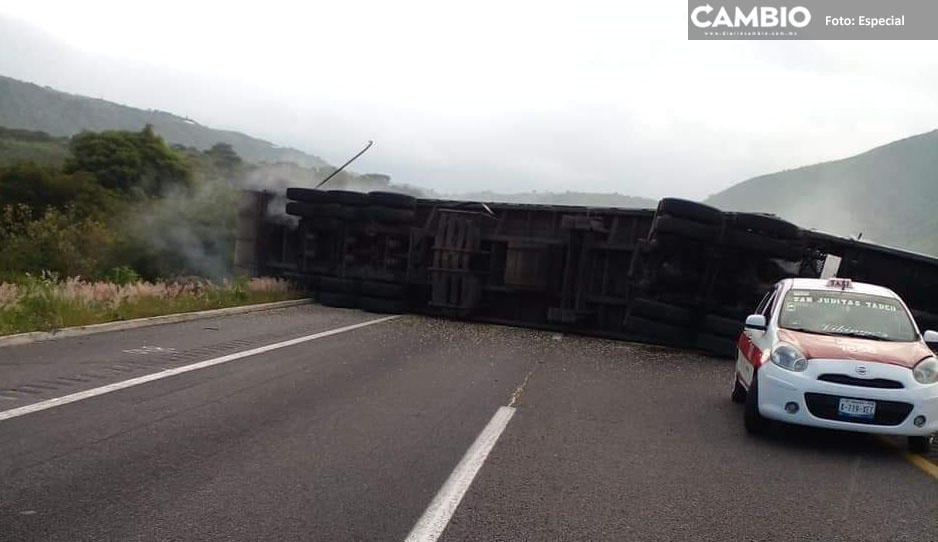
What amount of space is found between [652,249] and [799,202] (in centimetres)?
3509

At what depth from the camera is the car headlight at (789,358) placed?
734 centimetres

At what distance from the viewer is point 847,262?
14727 mm

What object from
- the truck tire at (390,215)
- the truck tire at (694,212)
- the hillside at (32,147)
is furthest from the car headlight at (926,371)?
the hillside at (32,147)

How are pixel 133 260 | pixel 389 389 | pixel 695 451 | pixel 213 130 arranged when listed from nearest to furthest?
pixel 695 451
pixel 389 389
pixel 133 260
pixel 213 130

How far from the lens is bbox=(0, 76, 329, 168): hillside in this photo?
153500 mm

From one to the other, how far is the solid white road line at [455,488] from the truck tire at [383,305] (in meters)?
10.4

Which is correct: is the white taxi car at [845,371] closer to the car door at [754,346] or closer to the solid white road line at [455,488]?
the car door at [754,346]

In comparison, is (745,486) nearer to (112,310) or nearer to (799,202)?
(112,310)

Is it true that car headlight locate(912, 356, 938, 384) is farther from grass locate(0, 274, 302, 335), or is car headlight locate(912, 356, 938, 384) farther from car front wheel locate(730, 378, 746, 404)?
grass locate(0, 274, 302, 335)

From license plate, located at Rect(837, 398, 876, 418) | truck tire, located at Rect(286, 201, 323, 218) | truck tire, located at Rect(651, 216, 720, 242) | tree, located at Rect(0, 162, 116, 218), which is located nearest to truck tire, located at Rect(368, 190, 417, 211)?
truck tire, located at Rect(286, 201, 323, 218)

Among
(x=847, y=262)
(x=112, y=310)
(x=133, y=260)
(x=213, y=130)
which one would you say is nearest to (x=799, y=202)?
(x=847, y=262)

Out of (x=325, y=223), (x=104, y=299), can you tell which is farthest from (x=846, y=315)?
(x=325, y=223)

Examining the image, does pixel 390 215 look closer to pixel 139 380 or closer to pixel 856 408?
pixel 139 380

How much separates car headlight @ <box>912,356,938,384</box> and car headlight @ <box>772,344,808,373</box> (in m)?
0.97
